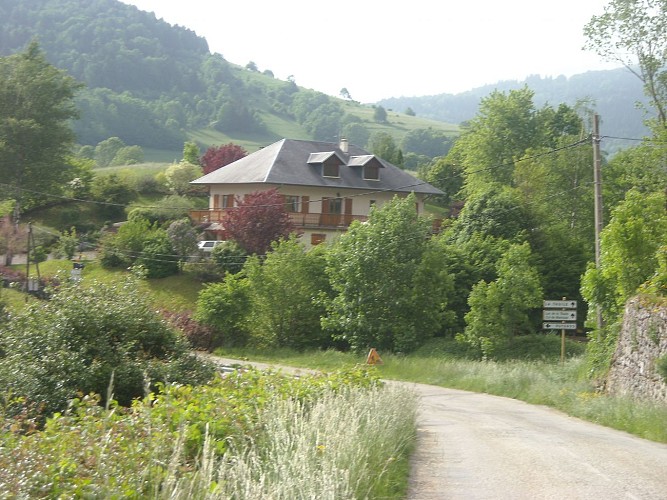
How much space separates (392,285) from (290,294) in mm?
6463

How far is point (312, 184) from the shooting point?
63.8 meters

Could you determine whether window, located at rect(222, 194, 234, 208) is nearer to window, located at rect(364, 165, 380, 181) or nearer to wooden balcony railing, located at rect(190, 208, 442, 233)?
wooden balcony railing, located at rect(190, 208, 442, 233)

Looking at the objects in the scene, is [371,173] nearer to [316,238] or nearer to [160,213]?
[316,238]

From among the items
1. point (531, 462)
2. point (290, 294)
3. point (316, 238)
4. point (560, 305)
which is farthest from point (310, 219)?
point (531, 462)

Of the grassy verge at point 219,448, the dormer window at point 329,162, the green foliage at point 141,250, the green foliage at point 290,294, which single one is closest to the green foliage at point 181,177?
the dormer window at point 329,162

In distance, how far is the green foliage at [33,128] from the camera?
2687 inches

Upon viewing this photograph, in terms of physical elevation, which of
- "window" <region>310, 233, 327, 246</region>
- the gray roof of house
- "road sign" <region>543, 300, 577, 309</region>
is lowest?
"road sign" <region>543, 300, 577, 309</region>

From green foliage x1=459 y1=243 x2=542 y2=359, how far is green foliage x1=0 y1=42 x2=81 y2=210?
4234 cm

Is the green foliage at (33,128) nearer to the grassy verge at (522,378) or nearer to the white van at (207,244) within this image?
the white van at (207,244)

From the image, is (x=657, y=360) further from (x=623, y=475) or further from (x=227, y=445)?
(x=227, y=445)

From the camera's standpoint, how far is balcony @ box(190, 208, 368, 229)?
204 ft

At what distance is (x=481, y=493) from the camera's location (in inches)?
432

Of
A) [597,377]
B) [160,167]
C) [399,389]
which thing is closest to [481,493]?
[399,389]

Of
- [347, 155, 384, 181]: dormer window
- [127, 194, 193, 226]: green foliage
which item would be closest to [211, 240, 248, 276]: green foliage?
[127, 194, 193, 226]: green foliage
